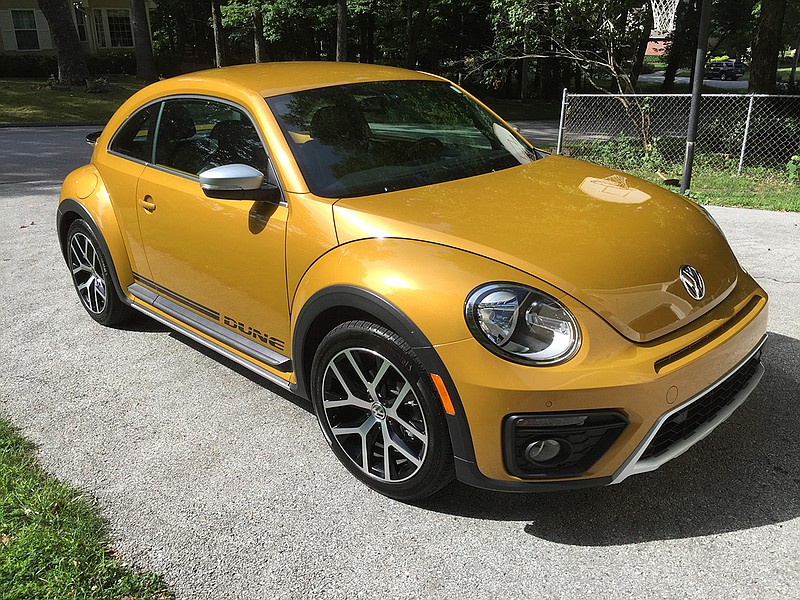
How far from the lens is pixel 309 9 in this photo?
83.2 feet

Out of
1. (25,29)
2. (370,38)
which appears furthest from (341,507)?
(25,29)

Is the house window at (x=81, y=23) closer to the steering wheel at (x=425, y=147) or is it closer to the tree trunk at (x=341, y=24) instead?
the tree trunk at (x=341, y=24)

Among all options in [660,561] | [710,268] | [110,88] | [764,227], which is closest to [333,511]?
[660,561]

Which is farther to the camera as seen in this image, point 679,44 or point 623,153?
point 679,44

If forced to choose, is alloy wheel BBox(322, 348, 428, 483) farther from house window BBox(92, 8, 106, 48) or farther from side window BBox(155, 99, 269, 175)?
house window BBox(92, 8, 106, 48)

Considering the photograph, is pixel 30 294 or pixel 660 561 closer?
pixel 660 561

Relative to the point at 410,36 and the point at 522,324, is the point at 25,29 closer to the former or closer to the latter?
the point at 410,36

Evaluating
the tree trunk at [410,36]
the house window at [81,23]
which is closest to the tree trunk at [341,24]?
the tree trunk at [410,36]

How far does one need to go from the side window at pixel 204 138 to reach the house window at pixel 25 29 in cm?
3612

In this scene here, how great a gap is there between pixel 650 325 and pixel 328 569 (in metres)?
1.51

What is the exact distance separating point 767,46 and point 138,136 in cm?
1163

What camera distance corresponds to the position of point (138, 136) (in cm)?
432

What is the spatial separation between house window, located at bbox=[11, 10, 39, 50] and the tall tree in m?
8.80

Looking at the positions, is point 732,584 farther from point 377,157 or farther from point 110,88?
point 110,88
